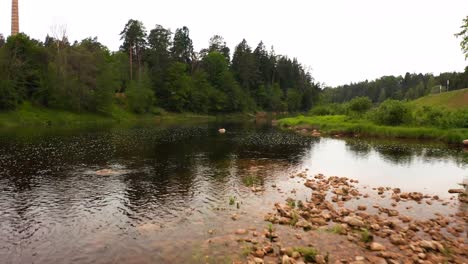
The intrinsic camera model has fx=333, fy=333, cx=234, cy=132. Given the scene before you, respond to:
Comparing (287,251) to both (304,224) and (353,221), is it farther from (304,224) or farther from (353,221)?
(353,221)

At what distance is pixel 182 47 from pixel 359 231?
13625cm

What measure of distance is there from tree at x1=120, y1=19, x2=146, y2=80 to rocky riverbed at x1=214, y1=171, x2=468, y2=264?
374 ft

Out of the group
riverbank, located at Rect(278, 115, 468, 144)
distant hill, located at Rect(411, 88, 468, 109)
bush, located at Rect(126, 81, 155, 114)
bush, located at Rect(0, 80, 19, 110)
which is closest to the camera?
riverbank, located at Rect(278, 115, 468, 144)

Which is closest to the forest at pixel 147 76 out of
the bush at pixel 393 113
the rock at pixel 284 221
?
the rock at pixel 284 221

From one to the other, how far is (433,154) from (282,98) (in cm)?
14037

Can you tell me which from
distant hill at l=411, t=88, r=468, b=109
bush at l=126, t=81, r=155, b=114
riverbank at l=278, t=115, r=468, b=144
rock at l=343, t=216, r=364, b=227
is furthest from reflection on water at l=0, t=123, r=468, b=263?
distant hill at l=411, t=88, r=468, b=109

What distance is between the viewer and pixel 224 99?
470ft

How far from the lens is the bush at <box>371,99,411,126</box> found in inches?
2518

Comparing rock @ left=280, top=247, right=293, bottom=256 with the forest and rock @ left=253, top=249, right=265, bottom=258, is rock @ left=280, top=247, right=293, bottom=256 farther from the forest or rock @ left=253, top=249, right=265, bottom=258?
the forest

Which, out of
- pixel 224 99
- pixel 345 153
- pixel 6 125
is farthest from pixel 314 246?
pixel 224 99

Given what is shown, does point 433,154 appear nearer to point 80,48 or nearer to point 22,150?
point 22,150

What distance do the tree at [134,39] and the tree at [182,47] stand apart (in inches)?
596

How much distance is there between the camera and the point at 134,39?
125938 mm

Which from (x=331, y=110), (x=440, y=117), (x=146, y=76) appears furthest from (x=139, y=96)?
(x=440, y=117)
